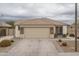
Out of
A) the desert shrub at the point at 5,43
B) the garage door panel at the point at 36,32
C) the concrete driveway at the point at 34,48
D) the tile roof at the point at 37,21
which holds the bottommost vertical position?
the concrete driveway at the point at 34,48

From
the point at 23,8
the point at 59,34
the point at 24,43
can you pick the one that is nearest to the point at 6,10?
the point at 23,8

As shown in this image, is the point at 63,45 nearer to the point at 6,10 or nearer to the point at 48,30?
the point at 48,30

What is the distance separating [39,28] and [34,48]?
835 millimetres

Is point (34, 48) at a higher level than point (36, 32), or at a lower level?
lower

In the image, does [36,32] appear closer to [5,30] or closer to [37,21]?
[37,21]

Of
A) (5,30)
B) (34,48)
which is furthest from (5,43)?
(34,48)

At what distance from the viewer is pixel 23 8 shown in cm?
1259

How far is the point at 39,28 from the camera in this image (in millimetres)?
12695

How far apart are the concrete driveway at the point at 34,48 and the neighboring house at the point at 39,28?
0.21 metres

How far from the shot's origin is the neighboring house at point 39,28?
12547mm

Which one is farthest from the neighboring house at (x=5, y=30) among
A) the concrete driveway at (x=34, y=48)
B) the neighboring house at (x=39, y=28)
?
the concrete driveway at (x=34, y=48)

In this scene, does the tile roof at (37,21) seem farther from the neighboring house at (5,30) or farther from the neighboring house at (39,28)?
the neighboring house at (5,30)

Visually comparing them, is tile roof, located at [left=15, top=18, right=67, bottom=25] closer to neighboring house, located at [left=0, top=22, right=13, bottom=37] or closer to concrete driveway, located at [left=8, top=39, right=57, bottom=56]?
neighboring house, located at [left=0, top=22, right=13, bottom=37]

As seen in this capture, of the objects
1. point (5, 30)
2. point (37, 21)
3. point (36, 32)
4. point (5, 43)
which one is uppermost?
point (37, 21)
